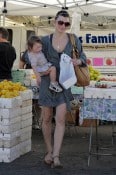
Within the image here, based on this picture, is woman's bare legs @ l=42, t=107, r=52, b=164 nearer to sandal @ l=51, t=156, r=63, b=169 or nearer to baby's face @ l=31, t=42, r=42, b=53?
sandal @ l=51, t=156, r=63, b=169

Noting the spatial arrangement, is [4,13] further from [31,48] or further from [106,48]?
[31,48]

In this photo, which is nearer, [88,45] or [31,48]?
[31,48]

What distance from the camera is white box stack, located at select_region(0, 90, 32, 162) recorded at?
5938 millimetres

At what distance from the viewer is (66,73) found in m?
5.46

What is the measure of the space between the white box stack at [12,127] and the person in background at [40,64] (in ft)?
2.06

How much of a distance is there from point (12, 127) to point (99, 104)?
1205 millimetres

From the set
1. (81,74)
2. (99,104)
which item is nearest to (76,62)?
(81,74)

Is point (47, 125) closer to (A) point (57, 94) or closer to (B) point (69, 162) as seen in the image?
(A) point (57, 94)

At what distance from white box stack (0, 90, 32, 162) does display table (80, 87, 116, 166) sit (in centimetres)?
95

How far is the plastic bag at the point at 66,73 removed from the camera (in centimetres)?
543

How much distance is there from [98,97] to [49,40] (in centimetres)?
92

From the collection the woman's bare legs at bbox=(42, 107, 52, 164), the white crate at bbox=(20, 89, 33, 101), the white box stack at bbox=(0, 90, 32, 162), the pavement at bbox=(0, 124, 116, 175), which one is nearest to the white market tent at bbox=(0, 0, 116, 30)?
the pavement at bbox=(0, 124, 116, 175)

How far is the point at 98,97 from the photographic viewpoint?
5.64m

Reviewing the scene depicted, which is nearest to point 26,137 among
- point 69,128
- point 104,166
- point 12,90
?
point 12,90
